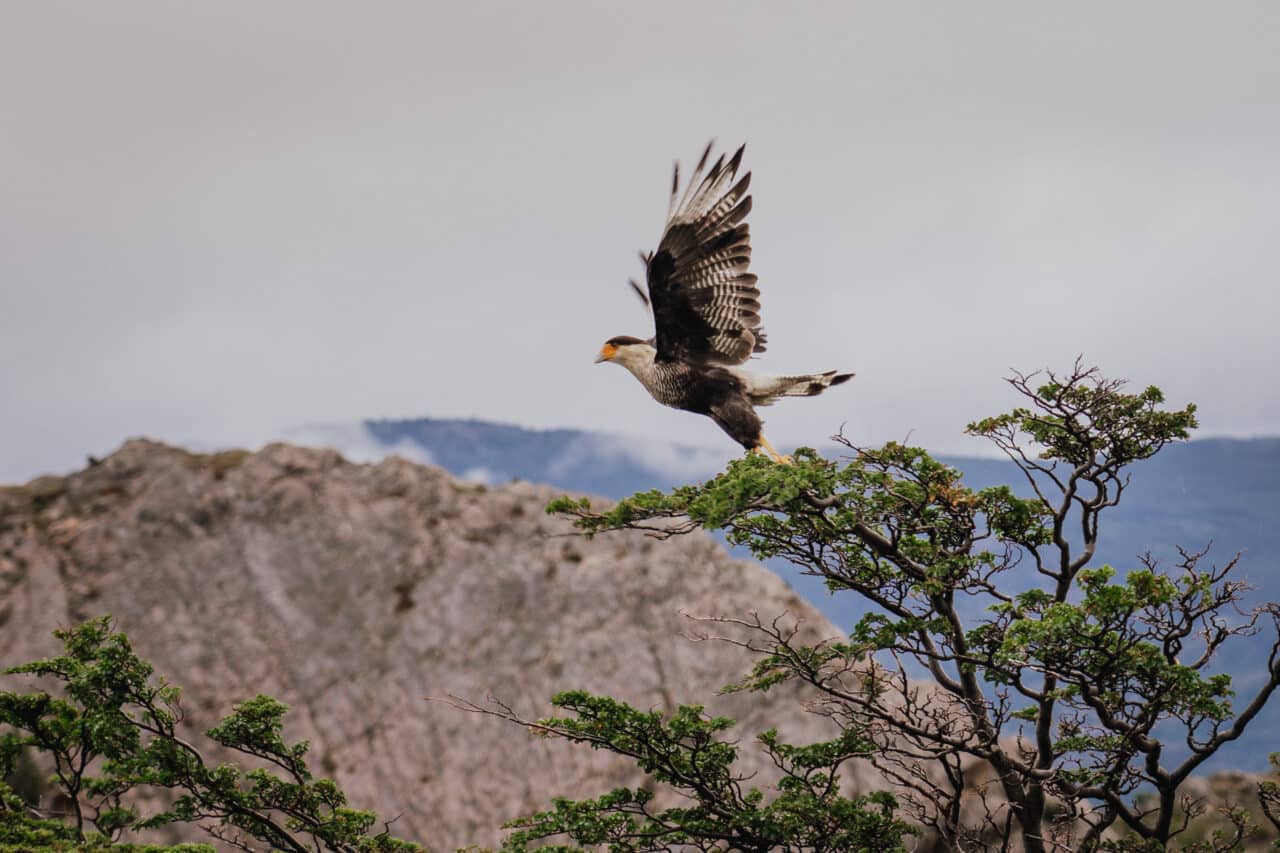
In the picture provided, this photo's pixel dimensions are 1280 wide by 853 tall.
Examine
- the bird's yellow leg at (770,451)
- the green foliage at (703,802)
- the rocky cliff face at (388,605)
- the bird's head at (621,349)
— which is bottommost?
the green foliage at (703,802)

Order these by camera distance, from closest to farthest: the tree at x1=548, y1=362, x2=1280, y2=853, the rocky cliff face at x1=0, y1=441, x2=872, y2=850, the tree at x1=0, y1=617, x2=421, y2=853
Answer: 1. the tree at x1=548, y1=362, x2=1280, y2=853
2. the tree at x1=0, y1=617, x2=421, y2=853
3. the rocky cliff face at x1=0, y1=441, x2=872, y2=850

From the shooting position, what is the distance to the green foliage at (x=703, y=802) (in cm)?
1173

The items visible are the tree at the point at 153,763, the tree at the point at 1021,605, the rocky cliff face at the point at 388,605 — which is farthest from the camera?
the rocky cliff face at the point at 388,605

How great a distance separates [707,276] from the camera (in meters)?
11.5

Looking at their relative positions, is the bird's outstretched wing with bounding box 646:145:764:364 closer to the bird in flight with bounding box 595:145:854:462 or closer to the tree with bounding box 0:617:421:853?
the bird in flight with bounding box 595:145:854:462

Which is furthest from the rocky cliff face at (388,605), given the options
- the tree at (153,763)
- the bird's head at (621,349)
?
the bird's head at (621,349)

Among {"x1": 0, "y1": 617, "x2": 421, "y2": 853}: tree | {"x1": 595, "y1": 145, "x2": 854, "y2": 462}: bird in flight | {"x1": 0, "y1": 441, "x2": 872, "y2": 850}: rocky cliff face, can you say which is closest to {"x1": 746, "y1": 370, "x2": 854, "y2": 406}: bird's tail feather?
{"x1": 595, "y1": 145, "x2": 854, "y2": 462}: bird in flight

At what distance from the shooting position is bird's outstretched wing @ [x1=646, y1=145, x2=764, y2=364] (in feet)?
36.8

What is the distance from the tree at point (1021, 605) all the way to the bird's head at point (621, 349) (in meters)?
1.85

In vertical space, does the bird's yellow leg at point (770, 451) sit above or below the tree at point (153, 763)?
above

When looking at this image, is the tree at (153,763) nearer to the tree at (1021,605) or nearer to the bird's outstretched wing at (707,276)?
the tree at (1021,605)

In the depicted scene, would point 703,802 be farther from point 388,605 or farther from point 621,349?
point 388,605

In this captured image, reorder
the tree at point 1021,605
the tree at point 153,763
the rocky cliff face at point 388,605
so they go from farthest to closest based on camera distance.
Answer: the rocky cliff face at point 388,605
the tree at point 153,763
the tree at point 1021,605

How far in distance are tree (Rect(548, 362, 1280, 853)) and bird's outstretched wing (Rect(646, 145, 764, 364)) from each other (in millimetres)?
1751
